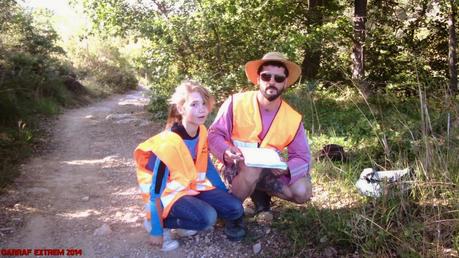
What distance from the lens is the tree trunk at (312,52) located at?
9625 millimetres

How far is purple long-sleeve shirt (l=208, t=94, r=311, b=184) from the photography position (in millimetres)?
3666

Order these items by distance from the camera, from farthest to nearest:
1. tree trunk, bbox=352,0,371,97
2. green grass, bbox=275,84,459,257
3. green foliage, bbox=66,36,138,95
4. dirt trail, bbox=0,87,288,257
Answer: green foliage, bbox=66,36,138,95 → tree trunk, bbox=352,0,371,97 → dirt trail, bbox=0,87,288,257 → green grass, bbox=275,84,459,257

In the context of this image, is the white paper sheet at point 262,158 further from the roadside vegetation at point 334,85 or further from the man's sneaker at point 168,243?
the man's sneaker at point 168,243

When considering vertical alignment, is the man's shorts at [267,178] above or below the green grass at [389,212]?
above

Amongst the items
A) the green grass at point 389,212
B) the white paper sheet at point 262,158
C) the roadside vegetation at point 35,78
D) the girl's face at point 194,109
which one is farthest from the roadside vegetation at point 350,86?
the roadside vegetation at point 35,78

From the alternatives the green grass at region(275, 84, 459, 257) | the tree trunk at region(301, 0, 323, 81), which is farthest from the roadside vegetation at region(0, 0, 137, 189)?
the tree trunk at region(301, 0, 323, 81)

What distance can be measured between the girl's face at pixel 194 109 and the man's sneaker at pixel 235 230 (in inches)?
34.5

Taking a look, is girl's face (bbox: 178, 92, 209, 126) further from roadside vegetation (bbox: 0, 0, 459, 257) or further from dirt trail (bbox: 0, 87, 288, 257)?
roadside vegetation (bbox: 0, 0, 459, 257)

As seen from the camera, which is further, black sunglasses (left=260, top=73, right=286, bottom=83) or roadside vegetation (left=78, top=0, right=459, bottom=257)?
black sunglasses (left=260, top=73, right=286, bottom=83)

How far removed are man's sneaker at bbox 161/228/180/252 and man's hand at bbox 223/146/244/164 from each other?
2.47 feet

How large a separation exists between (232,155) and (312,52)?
693 centimetres

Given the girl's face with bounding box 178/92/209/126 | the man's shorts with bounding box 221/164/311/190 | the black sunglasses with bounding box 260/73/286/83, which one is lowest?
the man's shorts with bounding box 221/164/311/190

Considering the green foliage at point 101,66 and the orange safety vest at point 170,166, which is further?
the green foliage at point 101,66

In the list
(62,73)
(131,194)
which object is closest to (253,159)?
(131,194)
